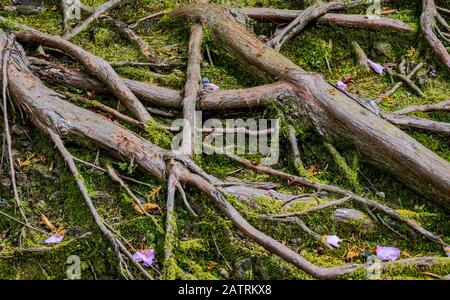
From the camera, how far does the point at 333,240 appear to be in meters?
4.62

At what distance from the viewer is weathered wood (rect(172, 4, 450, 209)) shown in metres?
4.88

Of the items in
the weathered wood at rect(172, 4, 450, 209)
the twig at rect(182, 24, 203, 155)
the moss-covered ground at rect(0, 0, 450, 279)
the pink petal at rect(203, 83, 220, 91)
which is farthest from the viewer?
the pink petal at rect(203, 83, 220, 91)

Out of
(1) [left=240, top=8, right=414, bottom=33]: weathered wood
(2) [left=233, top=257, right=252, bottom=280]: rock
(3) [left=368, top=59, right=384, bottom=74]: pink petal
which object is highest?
(1) [left=240, top=8, right=414, bottom=33]: weathered wood

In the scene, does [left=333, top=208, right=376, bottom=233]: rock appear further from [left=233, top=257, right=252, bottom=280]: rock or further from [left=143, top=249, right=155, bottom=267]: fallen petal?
[left=143, top=249, right=155, bottom=267]: fallen petal

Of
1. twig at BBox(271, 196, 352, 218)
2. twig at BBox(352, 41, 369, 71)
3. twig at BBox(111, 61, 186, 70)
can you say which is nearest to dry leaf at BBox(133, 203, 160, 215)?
twig at BBox(271, 196, 352, 218)

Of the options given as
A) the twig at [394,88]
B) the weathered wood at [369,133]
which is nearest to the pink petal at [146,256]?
the weathered wood at [369,133]

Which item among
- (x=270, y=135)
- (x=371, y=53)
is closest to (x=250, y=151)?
(x=270, y=135)

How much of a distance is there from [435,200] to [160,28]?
4005 millimetres

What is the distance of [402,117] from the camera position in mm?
5625

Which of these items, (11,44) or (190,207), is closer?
(190,207)

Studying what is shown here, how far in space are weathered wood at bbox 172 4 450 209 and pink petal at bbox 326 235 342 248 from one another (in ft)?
2.93

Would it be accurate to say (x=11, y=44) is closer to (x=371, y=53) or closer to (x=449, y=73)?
(x=371, y=53)

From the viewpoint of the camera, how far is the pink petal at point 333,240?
4.60 m

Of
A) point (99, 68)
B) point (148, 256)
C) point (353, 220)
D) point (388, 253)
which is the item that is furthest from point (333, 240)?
point (99, 68)
